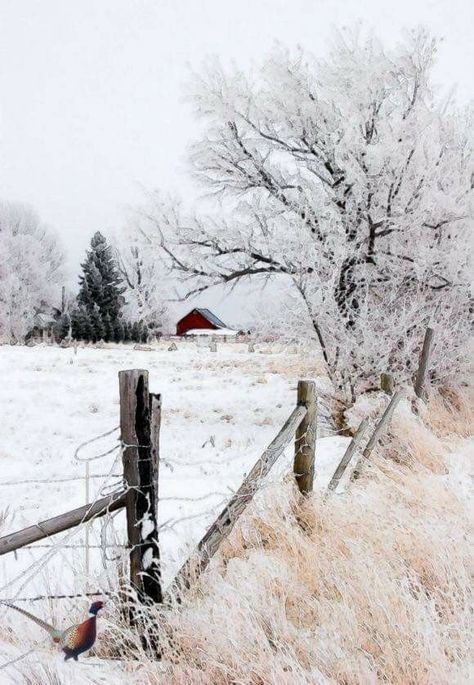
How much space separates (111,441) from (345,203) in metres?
6.57

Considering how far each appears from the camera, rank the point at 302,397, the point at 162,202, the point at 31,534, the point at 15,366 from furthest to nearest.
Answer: the point at 15,366, the point at 162,202, the point at 302,397, the point at 31,534

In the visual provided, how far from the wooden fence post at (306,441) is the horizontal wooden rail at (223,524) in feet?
1.32

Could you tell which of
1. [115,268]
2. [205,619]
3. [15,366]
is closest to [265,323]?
[205,619]

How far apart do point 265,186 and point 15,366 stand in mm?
9917

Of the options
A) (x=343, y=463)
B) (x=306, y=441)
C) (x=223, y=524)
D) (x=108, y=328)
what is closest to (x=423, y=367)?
(x=343, y=463)

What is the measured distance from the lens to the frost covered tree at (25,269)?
36.8 meters

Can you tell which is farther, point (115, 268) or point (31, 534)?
point (115, 268)

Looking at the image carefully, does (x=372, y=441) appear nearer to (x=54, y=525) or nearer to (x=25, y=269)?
(x=54, y=525)

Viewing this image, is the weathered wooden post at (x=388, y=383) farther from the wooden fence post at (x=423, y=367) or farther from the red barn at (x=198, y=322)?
the red barn at (x=198, y=322)

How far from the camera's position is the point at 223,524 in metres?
3.04

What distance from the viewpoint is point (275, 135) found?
11156 millimetres

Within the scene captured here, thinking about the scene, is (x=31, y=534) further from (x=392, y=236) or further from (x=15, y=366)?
(x=15, y=366)

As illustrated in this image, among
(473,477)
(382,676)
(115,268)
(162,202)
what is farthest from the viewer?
(115,268)

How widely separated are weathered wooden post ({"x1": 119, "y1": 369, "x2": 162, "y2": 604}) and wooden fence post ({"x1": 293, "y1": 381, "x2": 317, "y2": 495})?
1735 mm
